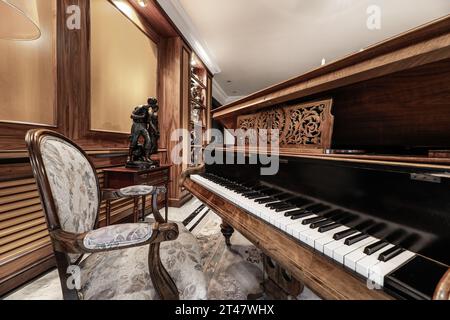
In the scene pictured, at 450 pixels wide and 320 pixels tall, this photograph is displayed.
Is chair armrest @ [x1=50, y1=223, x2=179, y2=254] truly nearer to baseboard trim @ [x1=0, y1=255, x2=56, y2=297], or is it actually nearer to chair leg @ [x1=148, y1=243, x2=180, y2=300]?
chair leg @ [x1=148, y1=243, x2=180, y2=300]

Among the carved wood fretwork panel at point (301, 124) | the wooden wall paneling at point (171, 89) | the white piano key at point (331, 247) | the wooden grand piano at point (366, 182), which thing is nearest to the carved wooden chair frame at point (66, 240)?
the wooden grand piano at point (366, 182)

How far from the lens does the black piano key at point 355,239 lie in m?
0.60

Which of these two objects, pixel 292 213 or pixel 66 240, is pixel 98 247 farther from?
pixel 292 213

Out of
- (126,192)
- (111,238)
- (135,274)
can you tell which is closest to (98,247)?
(111,238)

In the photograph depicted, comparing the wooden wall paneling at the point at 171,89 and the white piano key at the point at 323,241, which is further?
the wooden wall paneling at the point at 171,89

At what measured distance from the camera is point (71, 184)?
80 cm

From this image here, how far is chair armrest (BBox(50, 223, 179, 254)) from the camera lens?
23.2 inches

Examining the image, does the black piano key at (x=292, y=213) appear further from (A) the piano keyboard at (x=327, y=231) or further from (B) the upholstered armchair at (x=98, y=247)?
(B) the upholstered armchair at (x=98, y=247)

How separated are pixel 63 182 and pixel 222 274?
124cm

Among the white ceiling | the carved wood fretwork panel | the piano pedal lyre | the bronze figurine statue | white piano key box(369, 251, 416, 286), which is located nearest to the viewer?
white piano key box(369, 251, 416, 286)

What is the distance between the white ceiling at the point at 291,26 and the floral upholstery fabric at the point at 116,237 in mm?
3067

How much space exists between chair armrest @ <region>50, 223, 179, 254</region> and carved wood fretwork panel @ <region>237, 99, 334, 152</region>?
774 millimetres

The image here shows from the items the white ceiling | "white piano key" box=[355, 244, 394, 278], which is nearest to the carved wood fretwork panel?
"white piano key" box=[355, 244, 394, 278]

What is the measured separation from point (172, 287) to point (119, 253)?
328 mm
